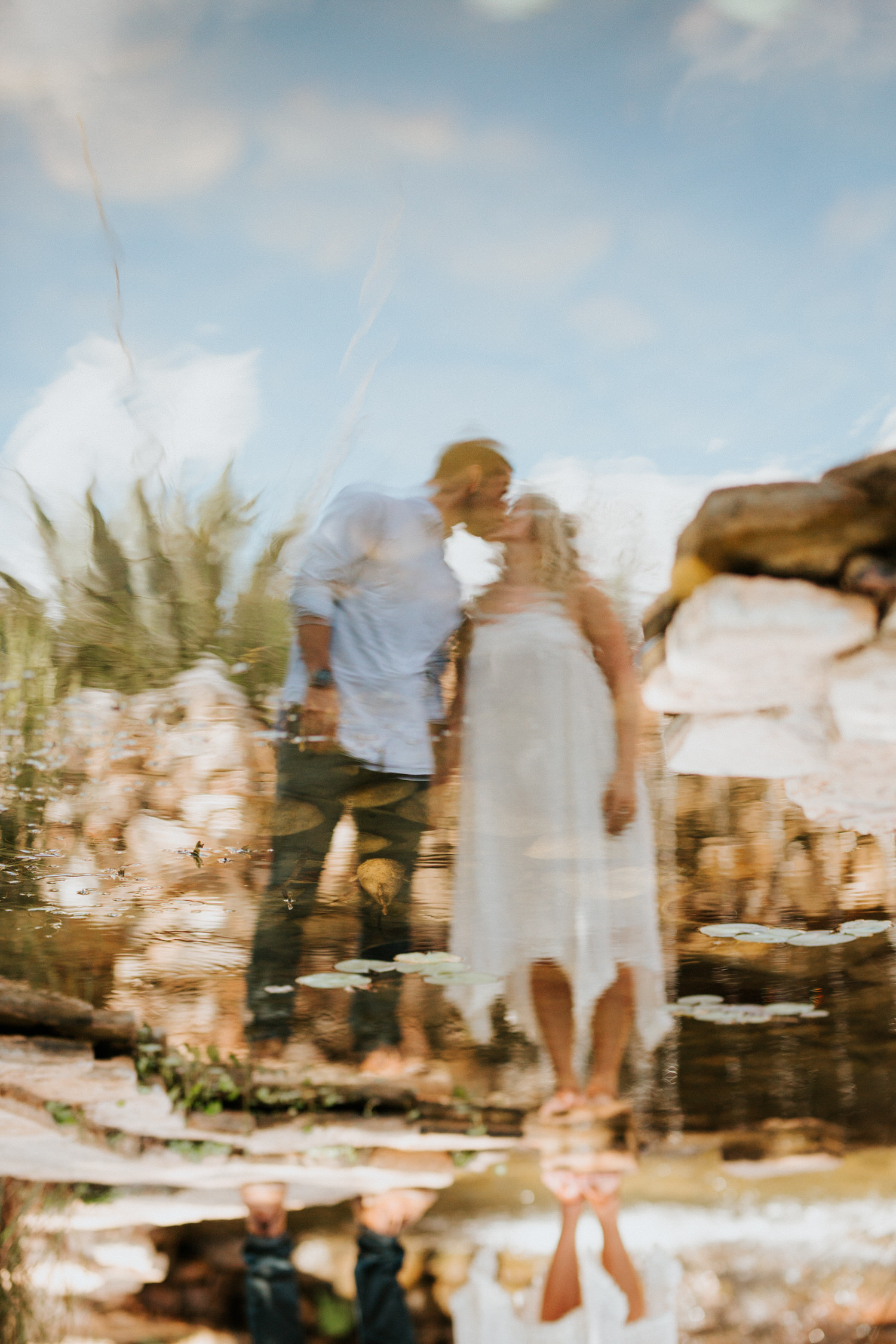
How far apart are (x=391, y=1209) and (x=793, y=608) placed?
8.83 ft

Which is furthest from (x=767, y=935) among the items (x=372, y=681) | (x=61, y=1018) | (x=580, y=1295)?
(x=580, y=1295)

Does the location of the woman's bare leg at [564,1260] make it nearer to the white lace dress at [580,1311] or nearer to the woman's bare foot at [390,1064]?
the white lace dress at [580,1311]

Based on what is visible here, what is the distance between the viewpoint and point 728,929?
55.9 inches

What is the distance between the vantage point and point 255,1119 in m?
2.32

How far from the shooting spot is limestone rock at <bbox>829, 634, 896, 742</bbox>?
2.16ft

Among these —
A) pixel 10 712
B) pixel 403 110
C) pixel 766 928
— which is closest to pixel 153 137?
pixel 403 110

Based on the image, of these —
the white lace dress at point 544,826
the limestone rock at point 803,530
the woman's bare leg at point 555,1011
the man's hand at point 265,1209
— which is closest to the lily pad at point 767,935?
the white lace dress at point 544,826

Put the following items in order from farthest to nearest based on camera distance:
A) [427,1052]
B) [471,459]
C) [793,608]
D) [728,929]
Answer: [427,1052] → [728,929] → [471,459] → [793,608]

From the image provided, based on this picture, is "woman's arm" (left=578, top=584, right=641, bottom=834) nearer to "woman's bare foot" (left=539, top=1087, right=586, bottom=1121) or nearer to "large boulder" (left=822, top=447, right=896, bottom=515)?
"large boulder" (left=822, top=447, right=896, bottom=515)

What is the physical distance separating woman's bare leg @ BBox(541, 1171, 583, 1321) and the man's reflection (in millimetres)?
1679

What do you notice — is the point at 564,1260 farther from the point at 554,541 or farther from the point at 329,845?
the point at 554,541

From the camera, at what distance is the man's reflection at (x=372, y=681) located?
799mm

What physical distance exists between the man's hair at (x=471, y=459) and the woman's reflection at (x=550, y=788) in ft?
0.16

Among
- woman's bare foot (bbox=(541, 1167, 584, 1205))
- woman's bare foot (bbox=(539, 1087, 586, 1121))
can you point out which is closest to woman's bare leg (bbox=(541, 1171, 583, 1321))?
woman's bare foot (bbox=(541, 1167, 584, 1205))
